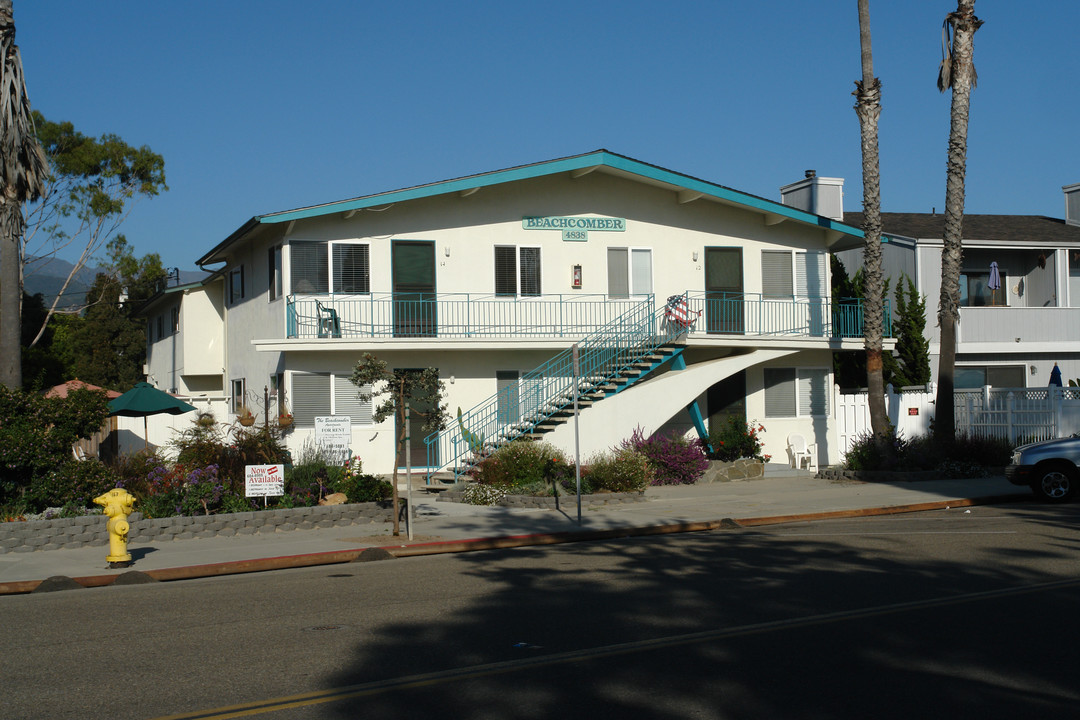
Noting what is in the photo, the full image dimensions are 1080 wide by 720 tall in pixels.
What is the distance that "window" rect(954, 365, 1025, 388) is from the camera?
103 feet

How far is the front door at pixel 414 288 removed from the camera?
2378 cm

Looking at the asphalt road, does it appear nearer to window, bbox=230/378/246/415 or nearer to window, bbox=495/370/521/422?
window, bbox=495/370/521/422

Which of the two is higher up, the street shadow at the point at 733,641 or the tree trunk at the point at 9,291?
the tree trunk at the point at 9,291

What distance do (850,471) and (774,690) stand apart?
17.6m

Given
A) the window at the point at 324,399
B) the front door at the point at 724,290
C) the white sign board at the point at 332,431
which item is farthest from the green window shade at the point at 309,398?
the front door at the point at 724,290

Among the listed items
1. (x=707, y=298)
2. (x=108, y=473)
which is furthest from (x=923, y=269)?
(x=108, y=473)

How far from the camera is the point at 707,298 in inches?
1019

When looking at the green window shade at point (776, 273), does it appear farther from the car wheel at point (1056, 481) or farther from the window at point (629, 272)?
the car wheel at point (1056, 481)

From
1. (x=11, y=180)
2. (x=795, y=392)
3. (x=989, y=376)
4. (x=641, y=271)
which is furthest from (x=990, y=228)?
(x=11, y=180)

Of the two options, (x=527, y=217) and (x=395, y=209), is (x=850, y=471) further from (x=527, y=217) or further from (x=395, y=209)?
(x=395, y=209)

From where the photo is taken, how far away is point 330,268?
2352cm

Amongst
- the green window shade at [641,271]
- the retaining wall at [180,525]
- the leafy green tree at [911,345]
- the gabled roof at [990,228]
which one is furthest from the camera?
the gabled roof at [990,228]

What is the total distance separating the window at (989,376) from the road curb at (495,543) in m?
12.9

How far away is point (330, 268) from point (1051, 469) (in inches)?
607
